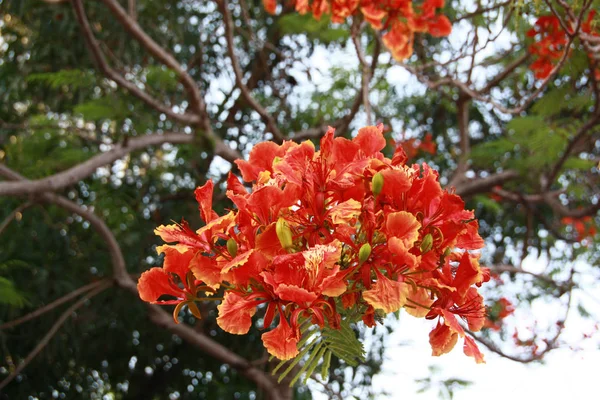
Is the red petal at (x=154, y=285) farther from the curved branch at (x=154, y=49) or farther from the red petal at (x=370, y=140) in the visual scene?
the curved branch at (x=154, y=49)

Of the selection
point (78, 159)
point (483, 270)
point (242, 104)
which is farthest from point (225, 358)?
point (483, 270)

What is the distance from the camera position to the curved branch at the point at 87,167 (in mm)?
2932

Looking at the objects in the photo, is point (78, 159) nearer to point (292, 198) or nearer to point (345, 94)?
point (345, 94)

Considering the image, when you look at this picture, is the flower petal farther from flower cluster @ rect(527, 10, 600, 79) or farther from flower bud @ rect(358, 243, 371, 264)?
flower cluster @ rect(527, 10, 600, 79)

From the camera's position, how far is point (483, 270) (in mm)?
1397

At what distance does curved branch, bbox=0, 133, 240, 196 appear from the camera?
9.62 feet

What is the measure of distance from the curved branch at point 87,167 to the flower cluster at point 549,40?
74.4 inches

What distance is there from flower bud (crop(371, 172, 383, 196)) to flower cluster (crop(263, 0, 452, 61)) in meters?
1.68

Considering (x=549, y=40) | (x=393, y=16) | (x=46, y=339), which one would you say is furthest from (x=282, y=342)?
(x=46, y=339)

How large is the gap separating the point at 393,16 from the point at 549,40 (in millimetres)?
652

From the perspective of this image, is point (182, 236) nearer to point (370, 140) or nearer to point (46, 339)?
point (370, 140)

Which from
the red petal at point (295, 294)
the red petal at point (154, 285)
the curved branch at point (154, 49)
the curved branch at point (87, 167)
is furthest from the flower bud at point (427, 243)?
the curved branch at point (154, 49)

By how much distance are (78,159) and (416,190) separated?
11.0 ft

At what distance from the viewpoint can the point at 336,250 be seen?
3.73 ft
